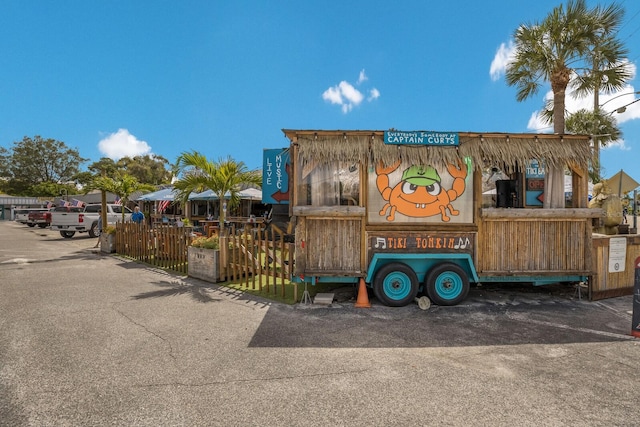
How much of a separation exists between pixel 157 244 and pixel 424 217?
8.30 meters

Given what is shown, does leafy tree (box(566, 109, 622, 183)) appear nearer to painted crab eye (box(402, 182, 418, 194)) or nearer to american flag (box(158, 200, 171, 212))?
painted crab eye (box(402, 182, 418, 194))

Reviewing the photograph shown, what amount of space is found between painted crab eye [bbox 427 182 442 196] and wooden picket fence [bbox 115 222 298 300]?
9.35ft

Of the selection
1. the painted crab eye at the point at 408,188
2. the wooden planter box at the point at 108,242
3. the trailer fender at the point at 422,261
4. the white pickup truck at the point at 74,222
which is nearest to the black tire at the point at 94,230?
the white pickup truck at the point at 74,222

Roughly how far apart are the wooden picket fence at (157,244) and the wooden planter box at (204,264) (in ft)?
2.71

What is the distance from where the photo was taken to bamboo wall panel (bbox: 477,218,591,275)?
6188 mm

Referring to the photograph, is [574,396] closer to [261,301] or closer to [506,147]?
[506,147]

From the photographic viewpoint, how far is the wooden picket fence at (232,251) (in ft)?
23.3

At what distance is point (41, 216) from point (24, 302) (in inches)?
1120

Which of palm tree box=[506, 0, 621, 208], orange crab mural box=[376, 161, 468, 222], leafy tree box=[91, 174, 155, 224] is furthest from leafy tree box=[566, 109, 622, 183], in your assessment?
leafy tree box=[91, 174, 155, 224]

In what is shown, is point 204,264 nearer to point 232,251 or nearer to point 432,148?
point 232,251

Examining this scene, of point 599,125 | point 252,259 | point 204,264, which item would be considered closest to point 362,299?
point 252,259

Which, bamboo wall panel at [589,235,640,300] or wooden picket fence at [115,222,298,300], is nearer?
bamboo wall panel at [589,235,640,300]

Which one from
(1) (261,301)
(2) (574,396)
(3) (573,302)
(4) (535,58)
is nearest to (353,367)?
(2) (574,396)

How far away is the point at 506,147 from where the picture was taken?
5988 mm
